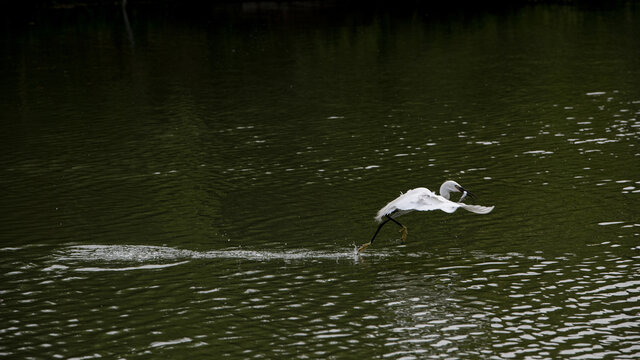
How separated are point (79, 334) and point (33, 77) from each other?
32.1 m

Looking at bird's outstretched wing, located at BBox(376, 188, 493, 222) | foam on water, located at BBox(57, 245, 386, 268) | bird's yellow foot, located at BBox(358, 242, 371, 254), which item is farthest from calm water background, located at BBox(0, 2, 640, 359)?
bird's outstretched wing, located at BBox(376, 188, 493, 222)

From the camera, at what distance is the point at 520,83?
128 ft

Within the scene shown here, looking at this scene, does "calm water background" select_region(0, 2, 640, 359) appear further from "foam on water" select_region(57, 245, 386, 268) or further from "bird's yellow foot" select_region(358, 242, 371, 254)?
"bird's yellow foot" select_region(358, 242, 371, 254)

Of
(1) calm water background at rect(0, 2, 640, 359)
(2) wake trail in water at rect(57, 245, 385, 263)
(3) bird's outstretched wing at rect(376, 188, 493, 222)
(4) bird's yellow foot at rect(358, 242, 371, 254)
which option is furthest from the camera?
(2) wake trail in water at rect(57, 245, 385, 263)

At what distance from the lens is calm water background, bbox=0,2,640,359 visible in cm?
1588

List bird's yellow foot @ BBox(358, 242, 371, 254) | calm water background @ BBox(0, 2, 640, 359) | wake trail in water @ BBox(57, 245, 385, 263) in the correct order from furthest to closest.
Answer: wake trail in water @ BBox(57, 245, 385, 263)
bird's yellow foot @ BBox(358, 242, 371, 254)
calm water background @ BBox(0, 2, 640, 359)

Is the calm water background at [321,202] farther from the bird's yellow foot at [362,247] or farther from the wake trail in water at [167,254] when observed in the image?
the bird's yellow foot at [362,247]

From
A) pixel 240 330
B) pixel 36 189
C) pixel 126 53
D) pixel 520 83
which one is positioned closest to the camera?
pixel 240 330

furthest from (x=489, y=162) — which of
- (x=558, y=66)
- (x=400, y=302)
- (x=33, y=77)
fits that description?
(x=33, y=77)

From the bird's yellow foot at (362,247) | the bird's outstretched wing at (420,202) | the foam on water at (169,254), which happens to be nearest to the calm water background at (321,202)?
the foam on water at (169,254)

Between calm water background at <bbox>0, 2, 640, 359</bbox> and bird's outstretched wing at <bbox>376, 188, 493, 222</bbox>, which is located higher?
bird's outstretched wing at <bbox>376, 188, 493, 222</bbox>

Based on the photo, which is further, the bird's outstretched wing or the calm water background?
the bird's outstretched wing

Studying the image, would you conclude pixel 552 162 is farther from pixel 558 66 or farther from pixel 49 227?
pixel 558 66

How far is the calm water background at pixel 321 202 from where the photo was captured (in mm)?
15883
